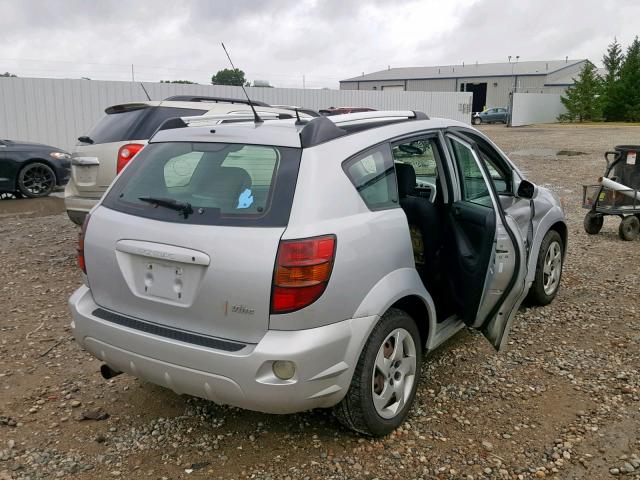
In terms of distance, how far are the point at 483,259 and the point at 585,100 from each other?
4760 centimetres

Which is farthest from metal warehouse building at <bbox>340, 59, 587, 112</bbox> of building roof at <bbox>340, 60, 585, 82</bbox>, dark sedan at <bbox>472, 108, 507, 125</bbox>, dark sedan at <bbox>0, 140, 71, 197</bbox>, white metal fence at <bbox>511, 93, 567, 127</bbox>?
dark sedan at <bbox>0, 140, 71, 197</bbox>

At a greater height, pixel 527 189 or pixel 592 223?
pixel 527 189

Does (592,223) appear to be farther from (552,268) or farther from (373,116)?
(373,116)

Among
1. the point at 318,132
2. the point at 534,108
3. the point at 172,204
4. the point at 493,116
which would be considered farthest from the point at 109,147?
the point at 534,108

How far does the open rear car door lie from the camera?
3684 mm

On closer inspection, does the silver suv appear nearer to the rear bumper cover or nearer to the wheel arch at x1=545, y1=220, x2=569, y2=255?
the wheel arch at x1=545, y1=220, x2=569, y2=255

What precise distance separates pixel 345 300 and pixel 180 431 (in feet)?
4.29

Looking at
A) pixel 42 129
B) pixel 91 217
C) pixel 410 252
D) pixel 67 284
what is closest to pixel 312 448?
pixel 410 252

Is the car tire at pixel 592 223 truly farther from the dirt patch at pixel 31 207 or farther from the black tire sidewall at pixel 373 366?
the dirt patch at pixel 31 207

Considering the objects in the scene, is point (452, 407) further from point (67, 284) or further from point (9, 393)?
point (67, 284)

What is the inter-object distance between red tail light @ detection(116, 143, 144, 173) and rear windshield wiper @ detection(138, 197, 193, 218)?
3695 mm

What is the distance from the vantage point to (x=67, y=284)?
6.08m

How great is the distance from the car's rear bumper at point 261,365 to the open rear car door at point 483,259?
100 centimetres

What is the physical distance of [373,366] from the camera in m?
3.06
